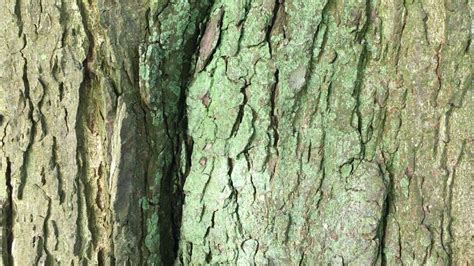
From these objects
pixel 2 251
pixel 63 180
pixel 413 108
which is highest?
pixel 413 108

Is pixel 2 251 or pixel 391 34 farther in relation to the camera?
pixel 2 251

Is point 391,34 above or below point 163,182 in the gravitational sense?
above

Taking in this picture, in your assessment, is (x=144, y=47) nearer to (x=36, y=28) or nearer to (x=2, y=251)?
(x=36, y=28)

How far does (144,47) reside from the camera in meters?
1.35

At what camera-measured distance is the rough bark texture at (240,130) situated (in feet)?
4.23

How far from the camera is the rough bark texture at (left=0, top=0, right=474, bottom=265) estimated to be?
1290mm

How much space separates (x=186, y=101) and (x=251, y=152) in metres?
0.19

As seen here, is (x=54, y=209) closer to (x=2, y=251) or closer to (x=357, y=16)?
(x=2, y=251)

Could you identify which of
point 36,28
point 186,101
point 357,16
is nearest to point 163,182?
point 186,101

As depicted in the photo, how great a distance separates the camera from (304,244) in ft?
4.38

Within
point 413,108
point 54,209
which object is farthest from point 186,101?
point 413,108

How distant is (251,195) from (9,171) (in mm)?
531

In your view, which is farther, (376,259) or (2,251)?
Result: (2,251)

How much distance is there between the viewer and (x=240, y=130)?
1349mm
